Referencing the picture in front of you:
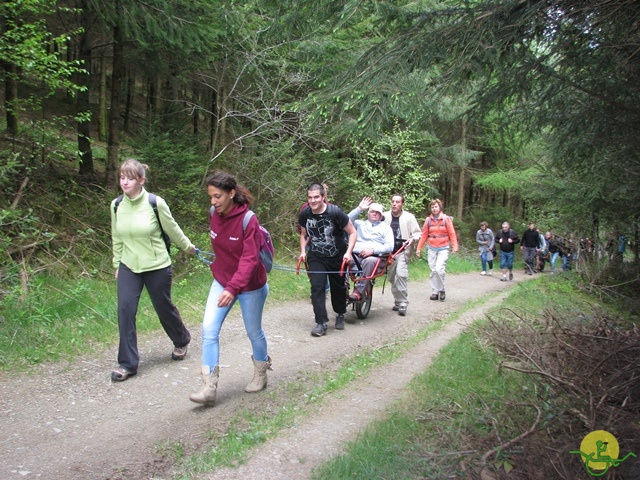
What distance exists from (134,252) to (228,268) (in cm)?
120

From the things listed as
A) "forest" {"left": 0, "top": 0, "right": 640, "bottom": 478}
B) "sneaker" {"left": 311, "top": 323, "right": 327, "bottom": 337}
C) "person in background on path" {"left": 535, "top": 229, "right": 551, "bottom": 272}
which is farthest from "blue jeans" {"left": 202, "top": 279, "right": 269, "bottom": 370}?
"person in background on path" {"left": 535, "top": 229, "right": 551, "bottom": 272}

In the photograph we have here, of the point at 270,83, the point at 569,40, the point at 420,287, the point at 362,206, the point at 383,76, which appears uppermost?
the point at 270,83

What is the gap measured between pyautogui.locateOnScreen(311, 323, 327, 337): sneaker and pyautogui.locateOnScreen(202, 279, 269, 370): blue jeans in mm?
2251

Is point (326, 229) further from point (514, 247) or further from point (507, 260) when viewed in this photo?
point (514, 247)

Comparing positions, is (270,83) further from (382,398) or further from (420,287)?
(382,398)

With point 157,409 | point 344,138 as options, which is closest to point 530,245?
point 344,138

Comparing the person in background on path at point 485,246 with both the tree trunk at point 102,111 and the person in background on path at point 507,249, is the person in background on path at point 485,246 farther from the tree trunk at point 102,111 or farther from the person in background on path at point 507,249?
the tree trunk at point 102,111

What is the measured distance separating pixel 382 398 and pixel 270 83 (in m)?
10.2

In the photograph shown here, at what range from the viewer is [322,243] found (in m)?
7.27

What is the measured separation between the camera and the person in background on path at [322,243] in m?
7.16

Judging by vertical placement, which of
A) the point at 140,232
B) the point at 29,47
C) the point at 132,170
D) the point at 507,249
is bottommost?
the point at 507,249

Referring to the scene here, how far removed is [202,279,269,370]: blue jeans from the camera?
14.8 ft

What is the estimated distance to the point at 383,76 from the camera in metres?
4.15

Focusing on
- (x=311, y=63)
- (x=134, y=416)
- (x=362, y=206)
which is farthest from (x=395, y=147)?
(x=134, y=416)
